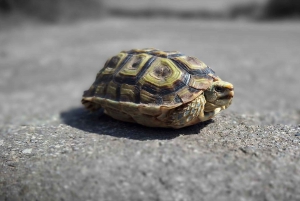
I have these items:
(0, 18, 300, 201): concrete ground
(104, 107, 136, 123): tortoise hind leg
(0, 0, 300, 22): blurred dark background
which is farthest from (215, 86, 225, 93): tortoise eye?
(0, 0, 300, 22): blurred dark background

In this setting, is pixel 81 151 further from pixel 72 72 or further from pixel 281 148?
pixel 72 72

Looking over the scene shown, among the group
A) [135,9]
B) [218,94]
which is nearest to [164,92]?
[218,94]

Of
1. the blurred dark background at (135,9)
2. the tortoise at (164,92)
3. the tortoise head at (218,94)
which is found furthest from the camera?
the blurred dark background at (135,9)

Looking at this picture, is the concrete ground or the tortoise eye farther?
the tortoise eye

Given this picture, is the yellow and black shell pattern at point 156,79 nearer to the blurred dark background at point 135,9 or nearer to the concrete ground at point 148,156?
the concrete ground at point 148,156

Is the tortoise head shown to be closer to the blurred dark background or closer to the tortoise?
the tortoise

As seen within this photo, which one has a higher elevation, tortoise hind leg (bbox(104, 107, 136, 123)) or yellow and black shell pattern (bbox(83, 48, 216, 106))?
yellow and black shell pattern (bbox(83, 48, 216, 106))

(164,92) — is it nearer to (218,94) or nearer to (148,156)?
(218,94)

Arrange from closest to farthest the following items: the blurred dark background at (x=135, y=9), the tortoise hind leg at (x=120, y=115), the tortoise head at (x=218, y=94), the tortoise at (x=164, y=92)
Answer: the tortoise at (x=164, y=92) → the tortoise head at (x=218, y=94) → the tortoise hind leg at (x=120, y=115) → the blurred dark background at (x=135, y=9)

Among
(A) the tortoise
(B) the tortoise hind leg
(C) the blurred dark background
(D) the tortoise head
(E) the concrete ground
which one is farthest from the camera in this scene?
(C) the blurred dark background

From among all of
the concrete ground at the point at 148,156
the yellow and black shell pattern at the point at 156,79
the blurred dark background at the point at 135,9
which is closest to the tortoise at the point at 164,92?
the yellow and black shell pattern at the point at 156,79
